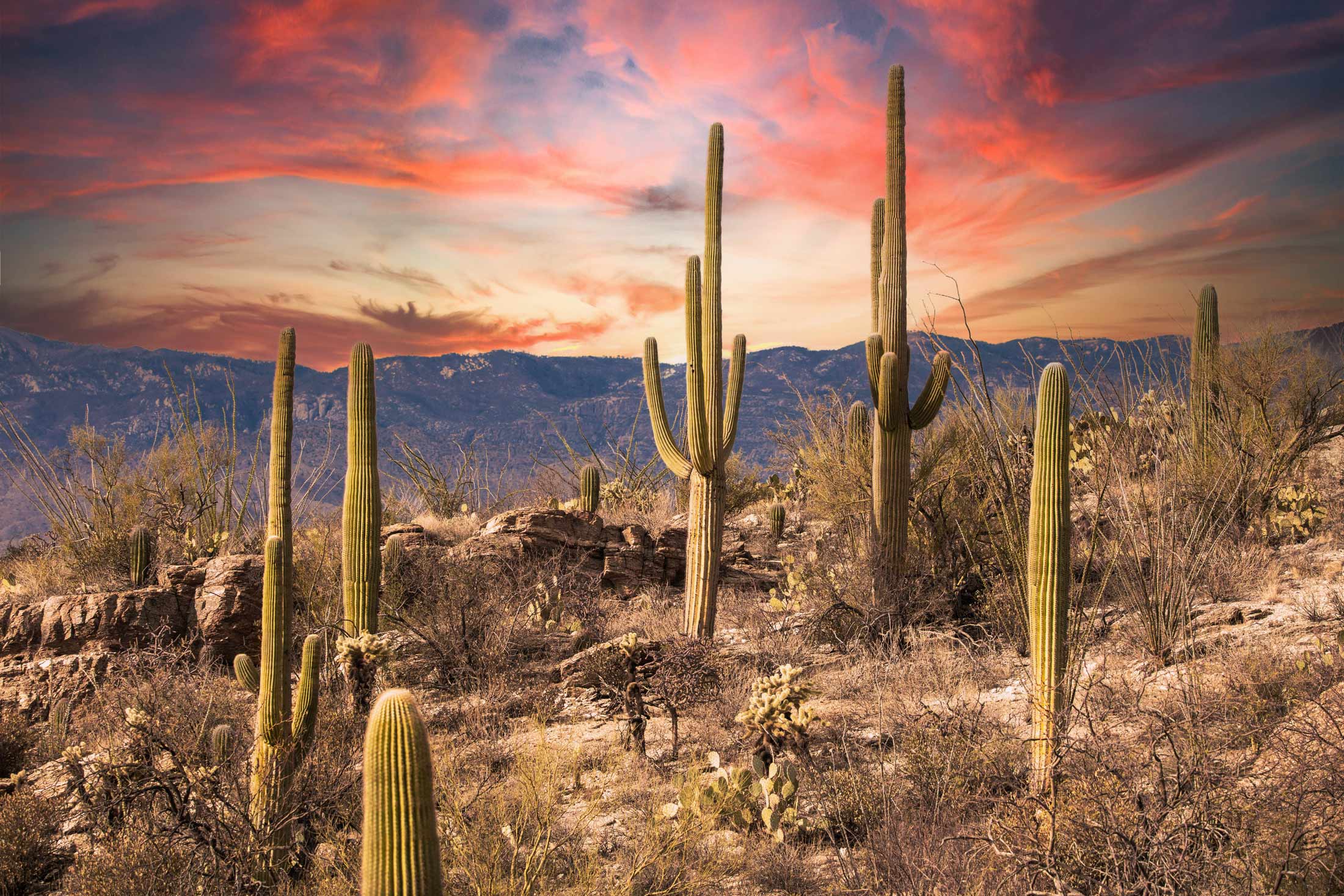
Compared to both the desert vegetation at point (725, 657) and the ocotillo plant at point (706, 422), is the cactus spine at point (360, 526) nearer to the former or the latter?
the desert vegetation at point (725, 657)

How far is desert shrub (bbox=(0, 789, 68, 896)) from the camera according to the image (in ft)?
15.5

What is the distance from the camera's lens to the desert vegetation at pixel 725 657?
3789mm

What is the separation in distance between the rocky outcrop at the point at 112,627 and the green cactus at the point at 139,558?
1.67ft

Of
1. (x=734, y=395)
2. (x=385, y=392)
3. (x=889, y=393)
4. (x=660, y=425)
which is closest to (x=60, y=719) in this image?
(x=660, y=425)

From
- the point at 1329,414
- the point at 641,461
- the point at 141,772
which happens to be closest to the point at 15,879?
the point at 141,772

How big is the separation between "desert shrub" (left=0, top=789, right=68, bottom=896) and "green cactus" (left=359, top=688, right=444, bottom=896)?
352 cm

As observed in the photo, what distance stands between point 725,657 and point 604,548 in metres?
3.36

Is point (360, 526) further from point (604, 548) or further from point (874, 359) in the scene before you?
point (874, 359)

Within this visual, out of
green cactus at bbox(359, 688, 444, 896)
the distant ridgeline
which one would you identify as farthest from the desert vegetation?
the distant ridgeline

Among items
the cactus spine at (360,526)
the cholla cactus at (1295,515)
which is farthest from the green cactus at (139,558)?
the cholla cactus at (1295,515)

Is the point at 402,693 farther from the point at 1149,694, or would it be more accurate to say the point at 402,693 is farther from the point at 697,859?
the point at 1149,694

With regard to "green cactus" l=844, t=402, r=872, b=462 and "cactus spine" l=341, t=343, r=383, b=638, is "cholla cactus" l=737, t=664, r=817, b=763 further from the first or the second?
"green cactus" l=844, t=402, r=872, b=462

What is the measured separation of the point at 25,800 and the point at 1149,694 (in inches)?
316

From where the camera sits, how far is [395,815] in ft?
9.78
